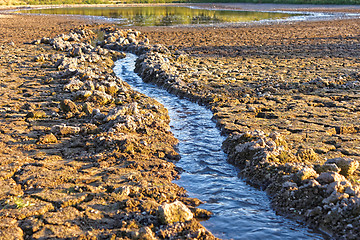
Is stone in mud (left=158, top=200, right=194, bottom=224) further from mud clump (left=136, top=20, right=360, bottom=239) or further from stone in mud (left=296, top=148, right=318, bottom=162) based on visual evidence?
stone in mud (left=296, top=148, right=318, bottom=162)

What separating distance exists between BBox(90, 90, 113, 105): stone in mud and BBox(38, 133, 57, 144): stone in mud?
298cm

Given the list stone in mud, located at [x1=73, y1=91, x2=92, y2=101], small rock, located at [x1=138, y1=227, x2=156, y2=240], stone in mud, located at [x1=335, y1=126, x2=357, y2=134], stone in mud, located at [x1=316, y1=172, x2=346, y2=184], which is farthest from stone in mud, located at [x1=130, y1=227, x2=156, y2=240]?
stone in mud, located at [x1=73, y1=91, x2=92, y2=101]

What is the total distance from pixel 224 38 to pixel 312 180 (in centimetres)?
2102

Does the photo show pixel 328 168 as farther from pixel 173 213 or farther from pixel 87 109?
pixel 87 109

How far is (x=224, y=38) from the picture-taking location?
83.5 feet

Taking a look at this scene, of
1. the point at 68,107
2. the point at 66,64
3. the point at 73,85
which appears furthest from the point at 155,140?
the point at 66,64

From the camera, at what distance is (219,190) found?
6336 millimetres

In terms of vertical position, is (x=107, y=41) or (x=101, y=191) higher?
(x=107, y=41)

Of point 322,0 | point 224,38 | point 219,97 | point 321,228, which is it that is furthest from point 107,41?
point 322,0

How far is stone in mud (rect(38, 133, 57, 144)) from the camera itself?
761 centimetres

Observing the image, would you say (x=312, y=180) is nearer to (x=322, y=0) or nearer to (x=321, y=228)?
(x=321, y=228)

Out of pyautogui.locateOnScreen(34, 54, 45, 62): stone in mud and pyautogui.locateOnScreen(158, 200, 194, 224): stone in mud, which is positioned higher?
pyautogui.locateOnScreen(34, 54, 45, 62): stone in mud

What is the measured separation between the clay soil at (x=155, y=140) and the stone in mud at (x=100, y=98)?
47.1 inches

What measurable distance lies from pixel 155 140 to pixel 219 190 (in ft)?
7.53
